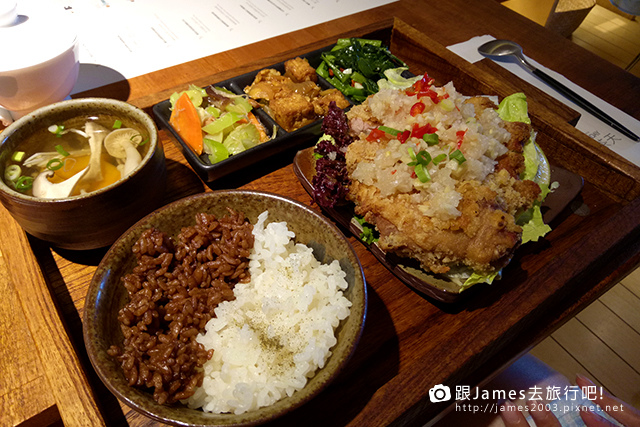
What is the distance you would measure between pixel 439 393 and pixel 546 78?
8.65 feet

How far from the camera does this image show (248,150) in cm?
232

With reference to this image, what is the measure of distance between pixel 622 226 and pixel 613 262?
0.26 meters

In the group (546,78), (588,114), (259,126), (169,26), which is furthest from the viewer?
(169,26)

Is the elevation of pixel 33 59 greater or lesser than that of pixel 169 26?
greater

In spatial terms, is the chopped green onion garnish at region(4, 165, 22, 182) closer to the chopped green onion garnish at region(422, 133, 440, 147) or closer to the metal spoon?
the chopped green onion garnish at region(422, 133, 440, 147)

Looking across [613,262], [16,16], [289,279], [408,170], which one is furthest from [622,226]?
[16,16]

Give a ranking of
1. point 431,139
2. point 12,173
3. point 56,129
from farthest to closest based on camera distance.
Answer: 1. point 431,139
2. point 56,129
3. point 12,173

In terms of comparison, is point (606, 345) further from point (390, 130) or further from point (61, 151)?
point (61, 151)

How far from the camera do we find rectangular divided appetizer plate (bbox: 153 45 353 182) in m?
→ 2.28

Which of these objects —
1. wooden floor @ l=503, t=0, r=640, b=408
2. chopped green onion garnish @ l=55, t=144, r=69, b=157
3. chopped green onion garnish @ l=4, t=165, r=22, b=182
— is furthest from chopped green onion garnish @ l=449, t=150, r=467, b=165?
chopped green onion garnish @ l=4, t=165, r=22, b=182

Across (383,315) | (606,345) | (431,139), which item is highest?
(431,139)

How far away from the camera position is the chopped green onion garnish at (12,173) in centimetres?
179

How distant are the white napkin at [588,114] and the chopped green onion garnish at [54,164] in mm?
3006

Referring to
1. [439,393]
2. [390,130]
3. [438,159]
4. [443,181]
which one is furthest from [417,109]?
[439,393]
